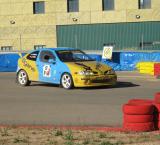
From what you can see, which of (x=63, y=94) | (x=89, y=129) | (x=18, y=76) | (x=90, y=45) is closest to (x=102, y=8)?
(x=90, y=45)

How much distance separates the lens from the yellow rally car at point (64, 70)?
18.9m

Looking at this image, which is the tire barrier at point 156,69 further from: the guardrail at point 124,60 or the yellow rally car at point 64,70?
the yellow rally car at point 64,70

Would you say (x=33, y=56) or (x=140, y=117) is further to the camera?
(x=33, y=56)

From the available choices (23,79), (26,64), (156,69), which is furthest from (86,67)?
(156,69)

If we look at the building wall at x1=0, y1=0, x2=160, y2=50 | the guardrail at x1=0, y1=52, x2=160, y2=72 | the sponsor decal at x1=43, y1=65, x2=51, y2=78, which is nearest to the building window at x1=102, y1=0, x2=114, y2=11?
the building wall at x1=0, y1=0, x2=160, y2=50

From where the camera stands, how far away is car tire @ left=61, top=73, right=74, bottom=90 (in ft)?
62.8

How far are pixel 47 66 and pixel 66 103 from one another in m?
5.09

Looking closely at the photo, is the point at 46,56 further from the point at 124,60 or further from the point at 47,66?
the point at 124,60

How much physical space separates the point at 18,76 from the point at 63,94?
4137 mm

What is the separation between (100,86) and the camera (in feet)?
65.3

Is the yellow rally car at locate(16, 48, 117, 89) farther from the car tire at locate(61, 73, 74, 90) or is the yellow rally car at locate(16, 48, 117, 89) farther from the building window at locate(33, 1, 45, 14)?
the building window at locate(33, 1, 45, 14)

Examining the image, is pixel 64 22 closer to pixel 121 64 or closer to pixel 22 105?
pixel 121 64

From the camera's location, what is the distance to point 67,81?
19312 millimetres

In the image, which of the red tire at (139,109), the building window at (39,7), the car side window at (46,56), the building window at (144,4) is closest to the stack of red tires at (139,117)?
the red tire at (139,109)
